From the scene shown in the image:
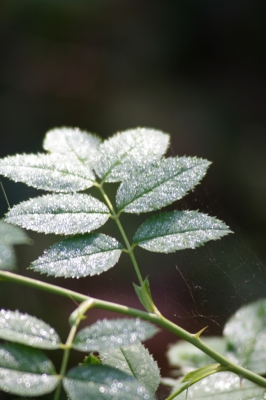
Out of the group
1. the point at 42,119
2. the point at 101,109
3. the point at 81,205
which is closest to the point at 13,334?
the point at 81,205

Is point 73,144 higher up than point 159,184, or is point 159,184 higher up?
point 73,144

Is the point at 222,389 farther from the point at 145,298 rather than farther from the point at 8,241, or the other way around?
the point at 8,241

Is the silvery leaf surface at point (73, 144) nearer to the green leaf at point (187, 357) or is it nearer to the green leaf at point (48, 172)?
the green leaf at point (48, 172)

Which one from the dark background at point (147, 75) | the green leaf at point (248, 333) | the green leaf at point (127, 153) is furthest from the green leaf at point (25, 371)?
the dark background at point (147, 75)

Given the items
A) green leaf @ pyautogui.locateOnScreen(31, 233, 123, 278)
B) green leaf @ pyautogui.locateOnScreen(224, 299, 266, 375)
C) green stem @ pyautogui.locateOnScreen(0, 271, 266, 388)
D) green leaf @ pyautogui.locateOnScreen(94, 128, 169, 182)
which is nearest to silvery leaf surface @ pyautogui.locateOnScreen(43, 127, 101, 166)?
green leaf @ pyautogui.locateOnScreen(94, 128, 169, 182)

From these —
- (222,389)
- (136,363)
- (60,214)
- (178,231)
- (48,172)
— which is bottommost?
(222,389)

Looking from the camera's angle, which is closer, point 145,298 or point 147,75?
point 145,298

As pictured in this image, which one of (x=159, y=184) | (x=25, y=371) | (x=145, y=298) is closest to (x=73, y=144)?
(x=159, y=184)

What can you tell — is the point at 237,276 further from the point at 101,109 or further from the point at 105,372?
the point at 101,109
